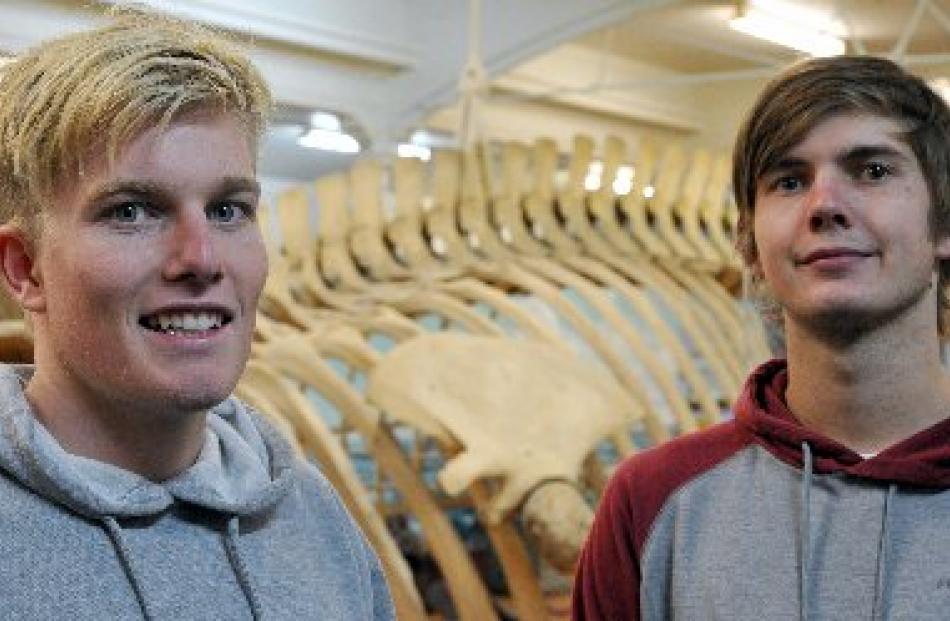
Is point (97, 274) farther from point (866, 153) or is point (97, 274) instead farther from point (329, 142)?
point (329, 142)

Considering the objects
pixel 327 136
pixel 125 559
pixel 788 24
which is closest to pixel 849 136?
pixel 125 559

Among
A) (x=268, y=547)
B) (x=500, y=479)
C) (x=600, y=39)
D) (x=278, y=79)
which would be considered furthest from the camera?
(x=600, y=39)

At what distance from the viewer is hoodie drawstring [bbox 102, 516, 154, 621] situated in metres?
1.26

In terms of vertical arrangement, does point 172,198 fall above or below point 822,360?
above

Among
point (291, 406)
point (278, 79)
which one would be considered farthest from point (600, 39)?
point (291, 406)

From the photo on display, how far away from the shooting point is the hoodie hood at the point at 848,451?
5.56ft

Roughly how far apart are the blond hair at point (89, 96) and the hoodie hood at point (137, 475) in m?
0.20

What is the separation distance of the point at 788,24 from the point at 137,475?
584 centimetres

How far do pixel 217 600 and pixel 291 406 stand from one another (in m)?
1.66

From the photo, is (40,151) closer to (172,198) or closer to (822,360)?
(172,198)

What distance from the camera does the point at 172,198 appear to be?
4.23 ft

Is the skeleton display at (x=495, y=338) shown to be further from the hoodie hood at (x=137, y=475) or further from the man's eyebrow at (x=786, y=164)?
the man's eyebrow at (x=786, y=164)

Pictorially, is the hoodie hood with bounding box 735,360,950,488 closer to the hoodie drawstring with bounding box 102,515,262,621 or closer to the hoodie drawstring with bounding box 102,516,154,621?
the hoodie drawstring with bounding box 102,515,262,621

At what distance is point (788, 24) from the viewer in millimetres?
6633
